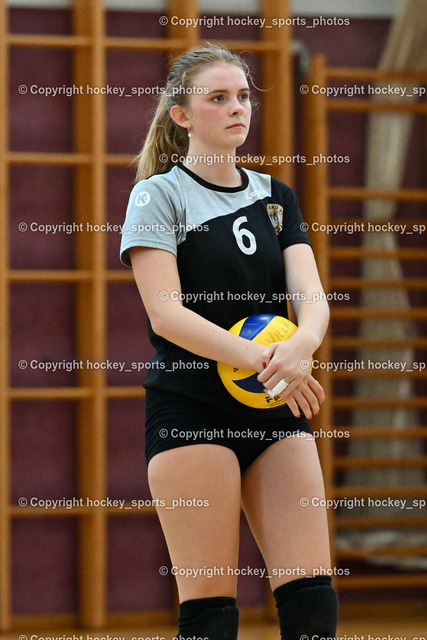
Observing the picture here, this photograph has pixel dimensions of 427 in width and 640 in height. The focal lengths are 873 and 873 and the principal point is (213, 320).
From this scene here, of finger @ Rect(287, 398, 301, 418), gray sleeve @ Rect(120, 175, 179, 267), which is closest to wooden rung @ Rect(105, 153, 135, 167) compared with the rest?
gray sleeve @ Rect(120, 175, 179, 267)

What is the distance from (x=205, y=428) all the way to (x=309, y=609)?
1.22ft

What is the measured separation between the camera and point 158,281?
64.0 inches

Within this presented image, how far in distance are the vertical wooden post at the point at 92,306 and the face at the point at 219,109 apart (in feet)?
6.80

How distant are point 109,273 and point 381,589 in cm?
192

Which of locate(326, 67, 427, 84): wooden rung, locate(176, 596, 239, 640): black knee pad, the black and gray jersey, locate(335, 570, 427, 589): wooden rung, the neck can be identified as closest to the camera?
locate(176, 596, 239, 640): black knee pad

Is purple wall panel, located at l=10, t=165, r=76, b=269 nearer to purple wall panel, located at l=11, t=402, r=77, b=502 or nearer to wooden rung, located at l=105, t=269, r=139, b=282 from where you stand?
wooden rung, located at l=105, t=269, r=139, b=282

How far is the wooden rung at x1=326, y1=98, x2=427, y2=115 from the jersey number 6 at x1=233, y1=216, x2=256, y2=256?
2.45m

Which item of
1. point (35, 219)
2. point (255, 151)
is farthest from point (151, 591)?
point (255, 151)

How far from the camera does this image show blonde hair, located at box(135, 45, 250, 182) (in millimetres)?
1804

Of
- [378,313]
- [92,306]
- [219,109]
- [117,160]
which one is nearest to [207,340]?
[219,109]

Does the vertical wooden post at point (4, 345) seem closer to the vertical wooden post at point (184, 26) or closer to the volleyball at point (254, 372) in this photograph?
the vertical wooden post at point (184, 26)

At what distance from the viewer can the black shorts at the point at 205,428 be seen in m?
1.61

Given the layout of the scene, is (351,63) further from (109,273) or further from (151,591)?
(151,591)

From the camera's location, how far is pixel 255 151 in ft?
Result: 13.4
